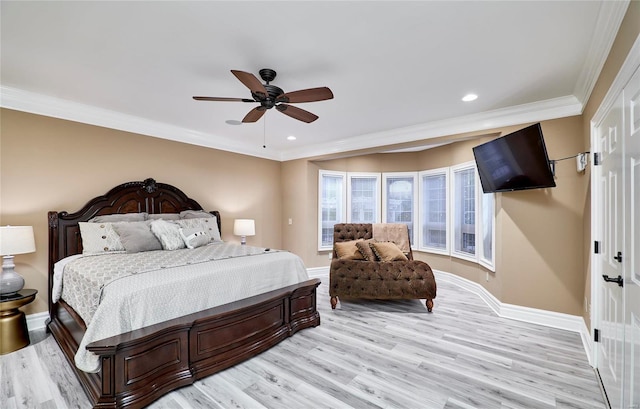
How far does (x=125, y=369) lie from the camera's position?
1.95 metres

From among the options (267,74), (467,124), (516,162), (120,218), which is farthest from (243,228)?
(516,162)

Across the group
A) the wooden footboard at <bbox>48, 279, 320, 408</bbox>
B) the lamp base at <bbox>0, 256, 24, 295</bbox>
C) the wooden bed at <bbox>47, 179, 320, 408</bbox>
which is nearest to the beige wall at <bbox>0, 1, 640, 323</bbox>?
the wooden bed at <bbox>47, 179, 320, 408</bbox>

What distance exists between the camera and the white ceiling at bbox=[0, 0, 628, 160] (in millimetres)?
1896

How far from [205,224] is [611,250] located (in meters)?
4.48

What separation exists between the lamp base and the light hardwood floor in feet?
1.98

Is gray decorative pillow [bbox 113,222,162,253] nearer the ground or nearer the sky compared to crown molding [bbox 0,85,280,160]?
nearer the ground

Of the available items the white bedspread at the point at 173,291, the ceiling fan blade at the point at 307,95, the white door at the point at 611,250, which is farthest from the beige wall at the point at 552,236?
the white bedspread at the point at 173,291

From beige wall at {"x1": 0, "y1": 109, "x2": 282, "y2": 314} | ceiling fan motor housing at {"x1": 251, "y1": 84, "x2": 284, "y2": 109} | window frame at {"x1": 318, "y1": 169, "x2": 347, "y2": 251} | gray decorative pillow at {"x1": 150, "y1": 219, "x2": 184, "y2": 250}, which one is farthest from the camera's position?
window frame at {"x1": 318, "y1": 169, "x2": 347, "y2": 251}

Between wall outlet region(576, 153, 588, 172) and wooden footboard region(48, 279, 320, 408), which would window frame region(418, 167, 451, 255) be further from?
wooden footboard region(48, 279, 320, 408)

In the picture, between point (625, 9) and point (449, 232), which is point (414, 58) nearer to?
point (625, 9)

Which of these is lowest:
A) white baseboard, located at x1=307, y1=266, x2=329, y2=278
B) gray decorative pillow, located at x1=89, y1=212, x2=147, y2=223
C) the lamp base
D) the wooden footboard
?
white baseboard, located at x1=307, y1=266, x2=329, y2=278

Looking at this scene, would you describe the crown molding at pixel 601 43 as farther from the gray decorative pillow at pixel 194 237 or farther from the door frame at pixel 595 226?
Answer: the gray decorative pillow at pixel 194 237

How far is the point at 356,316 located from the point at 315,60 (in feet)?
9.93

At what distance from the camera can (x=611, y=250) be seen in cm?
208
